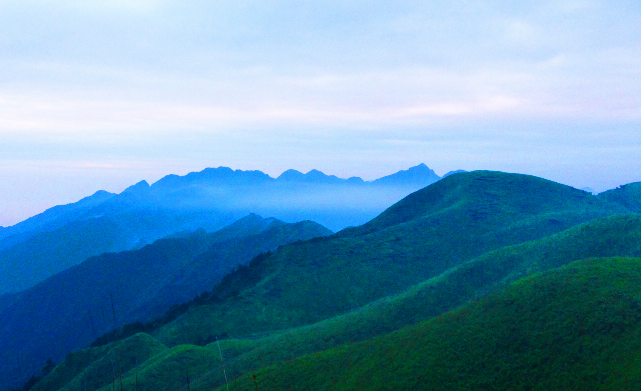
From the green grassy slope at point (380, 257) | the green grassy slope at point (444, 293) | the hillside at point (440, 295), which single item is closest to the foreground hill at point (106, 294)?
the green grassy slope at point (380, 257)

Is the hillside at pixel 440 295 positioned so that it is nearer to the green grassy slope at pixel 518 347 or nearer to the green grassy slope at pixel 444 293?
the green grassy slope at pixel 444 293

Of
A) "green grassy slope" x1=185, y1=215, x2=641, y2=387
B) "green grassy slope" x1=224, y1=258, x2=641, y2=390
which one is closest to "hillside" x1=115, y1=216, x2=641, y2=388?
"green grassy slope" x1=185, y1=215, x2=641, y2=387

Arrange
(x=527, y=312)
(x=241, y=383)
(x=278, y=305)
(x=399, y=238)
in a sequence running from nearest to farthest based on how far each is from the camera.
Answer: (x=527, y=312) → (x=241, y=383) → (x=278, y=305) → (x=399, y=238)

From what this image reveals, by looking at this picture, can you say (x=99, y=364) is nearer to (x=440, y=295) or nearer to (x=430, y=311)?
(x=430, y=311)

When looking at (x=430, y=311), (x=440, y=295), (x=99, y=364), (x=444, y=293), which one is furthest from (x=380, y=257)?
(x=99, y=364)

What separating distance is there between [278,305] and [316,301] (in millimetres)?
7649

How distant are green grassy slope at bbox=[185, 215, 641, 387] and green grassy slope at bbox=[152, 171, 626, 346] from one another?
14642 millimetres

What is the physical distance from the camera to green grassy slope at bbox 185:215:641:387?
61781mm

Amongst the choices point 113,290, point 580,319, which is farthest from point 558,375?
point 113,290

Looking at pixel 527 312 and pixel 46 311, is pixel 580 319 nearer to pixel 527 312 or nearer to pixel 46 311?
pixel 527 312

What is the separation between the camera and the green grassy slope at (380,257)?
290 feet

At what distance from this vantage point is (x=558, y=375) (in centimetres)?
3841

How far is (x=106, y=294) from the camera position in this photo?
572 feet

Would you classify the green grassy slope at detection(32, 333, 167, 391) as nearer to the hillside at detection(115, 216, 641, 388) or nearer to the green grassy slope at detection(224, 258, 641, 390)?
the hillside at detection(115, 216, 641, 388)
